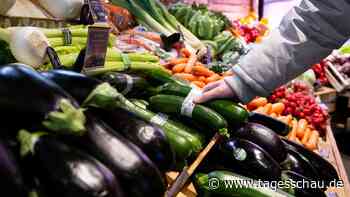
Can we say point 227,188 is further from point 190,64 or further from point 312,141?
point 190,64

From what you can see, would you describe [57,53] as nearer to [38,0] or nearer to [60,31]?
[60,31]

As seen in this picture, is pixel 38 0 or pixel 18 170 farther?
pixel 38 0

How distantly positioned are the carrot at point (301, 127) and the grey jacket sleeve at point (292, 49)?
35.7 inches

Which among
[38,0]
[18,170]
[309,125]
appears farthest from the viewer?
[309,125]

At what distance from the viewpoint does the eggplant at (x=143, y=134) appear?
890 millimetres

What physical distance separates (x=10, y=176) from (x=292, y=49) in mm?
1230

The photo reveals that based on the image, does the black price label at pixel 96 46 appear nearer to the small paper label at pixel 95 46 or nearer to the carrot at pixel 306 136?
the small paper label at pixel 95 46

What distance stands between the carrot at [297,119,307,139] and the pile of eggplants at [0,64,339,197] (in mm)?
1641

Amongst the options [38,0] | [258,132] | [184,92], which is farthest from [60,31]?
[258,132]

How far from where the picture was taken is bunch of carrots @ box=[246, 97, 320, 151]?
92.0 inches

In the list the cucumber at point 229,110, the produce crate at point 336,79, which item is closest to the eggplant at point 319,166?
the cucumber at point 229,110

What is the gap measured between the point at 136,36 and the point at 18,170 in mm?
2560

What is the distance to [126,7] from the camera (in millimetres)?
3467

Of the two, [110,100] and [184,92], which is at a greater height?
[110,100]
